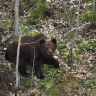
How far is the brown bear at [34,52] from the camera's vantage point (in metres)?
7.33

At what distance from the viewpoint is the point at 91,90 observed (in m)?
7.39

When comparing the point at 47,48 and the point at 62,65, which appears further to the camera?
the point at 62,65

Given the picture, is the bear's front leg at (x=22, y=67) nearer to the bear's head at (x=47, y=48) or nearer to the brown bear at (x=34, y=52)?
the brown bear at (x=34, y=52)

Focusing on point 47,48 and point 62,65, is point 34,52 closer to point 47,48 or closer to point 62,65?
point 47,48

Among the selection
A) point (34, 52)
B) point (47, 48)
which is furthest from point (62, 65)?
point (34, 52)

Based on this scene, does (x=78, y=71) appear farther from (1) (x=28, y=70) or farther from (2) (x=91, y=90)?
(1) (x=28, y=70)

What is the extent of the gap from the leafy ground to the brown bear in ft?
0.90

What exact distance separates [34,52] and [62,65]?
123cm

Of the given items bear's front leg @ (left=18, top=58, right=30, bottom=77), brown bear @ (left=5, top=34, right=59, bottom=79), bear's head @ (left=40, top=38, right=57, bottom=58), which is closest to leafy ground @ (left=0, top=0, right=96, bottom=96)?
bear's front leg @ (left=18, top=58, right=30, bottom=77)

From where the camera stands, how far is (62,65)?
324 inches

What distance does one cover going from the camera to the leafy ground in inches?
284

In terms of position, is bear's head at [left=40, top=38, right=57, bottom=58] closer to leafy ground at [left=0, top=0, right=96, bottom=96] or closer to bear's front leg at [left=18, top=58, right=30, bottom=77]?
bear's front leg at [left=18, top=58, right=30, bottom=77]

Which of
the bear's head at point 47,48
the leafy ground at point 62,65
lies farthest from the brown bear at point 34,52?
the leafy ground at point 62,65

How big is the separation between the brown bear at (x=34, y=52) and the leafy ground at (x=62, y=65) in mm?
273
